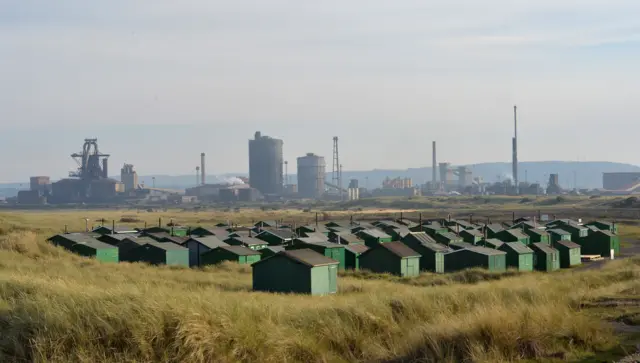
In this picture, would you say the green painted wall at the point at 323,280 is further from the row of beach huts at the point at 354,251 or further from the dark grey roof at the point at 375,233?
the dark grey roof at the point at 375,233

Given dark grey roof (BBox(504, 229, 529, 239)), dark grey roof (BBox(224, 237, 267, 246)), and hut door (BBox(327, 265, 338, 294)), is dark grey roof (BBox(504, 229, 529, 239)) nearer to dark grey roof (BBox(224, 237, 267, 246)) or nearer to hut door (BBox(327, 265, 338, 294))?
dark grey roof (BBox(224, 237, 267, 246))

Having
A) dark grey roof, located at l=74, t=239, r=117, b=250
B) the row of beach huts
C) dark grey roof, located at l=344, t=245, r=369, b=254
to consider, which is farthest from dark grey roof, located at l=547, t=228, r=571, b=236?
dark grey roof, located at l=74, t=239, r=117, b=250

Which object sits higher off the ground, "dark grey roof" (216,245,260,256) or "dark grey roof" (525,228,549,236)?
"dark grey roof" (216,245,260,256)

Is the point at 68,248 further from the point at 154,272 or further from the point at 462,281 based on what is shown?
the point at 462,281

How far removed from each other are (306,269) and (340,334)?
762 inches

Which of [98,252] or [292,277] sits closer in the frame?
[292,277]

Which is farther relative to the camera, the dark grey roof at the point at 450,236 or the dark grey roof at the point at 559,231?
the dark grey roof at the point at 559,231

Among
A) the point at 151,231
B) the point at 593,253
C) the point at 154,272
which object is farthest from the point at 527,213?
the point at 154,272

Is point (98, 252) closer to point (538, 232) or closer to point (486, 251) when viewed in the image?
point (486, 251)

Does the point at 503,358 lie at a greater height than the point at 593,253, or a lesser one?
greater

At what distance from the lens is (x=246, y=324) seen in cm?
1129

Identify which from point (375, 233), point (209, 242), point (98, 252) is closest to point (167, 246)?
point (209, 242)

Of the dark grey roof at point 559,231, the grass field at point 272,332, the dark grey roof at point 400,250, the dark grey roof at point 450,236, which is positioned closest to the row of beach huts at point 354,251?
the dark grey roof at point 400,250

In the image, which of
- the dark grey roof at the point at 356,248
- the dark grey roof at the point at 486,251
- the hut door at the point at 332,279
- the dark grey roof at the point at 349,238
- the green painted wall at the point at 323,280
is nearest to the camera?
the green painted wall at the point at 323,280
